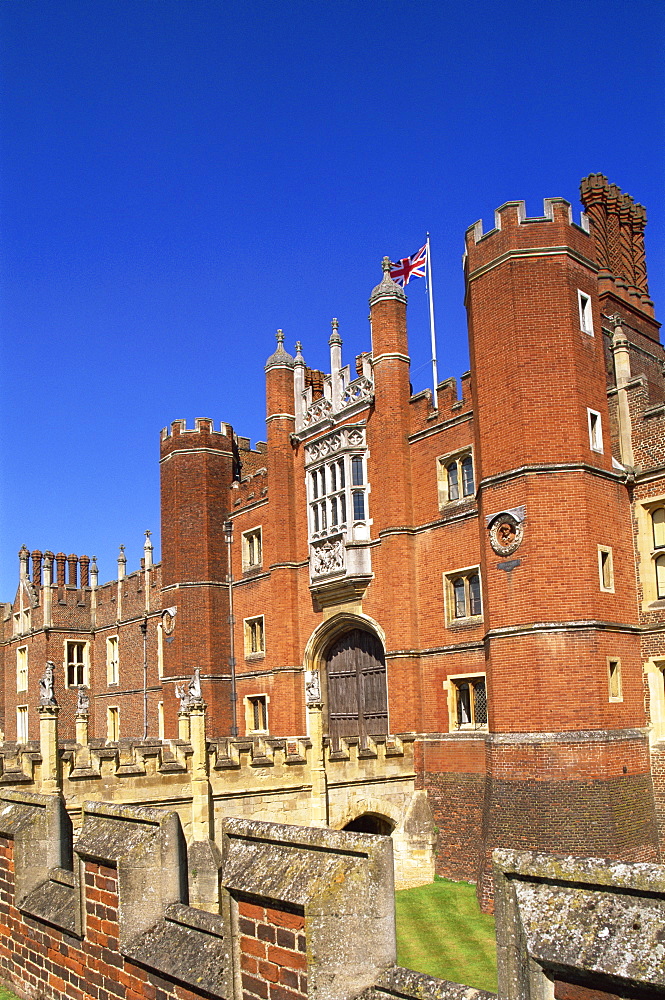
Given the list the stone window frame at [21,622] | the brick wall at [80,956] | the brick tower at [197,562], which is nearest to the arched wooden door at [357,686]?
the brick tower at [197,562]

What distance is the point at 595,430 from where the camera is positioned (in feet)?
65.9

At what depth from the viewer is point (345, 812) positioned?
72.4 feet

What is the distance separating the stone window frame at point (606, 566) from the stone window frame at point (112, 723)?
84.1 feet

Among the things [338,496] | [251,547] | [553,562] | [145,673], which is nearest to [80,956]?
[553,562]

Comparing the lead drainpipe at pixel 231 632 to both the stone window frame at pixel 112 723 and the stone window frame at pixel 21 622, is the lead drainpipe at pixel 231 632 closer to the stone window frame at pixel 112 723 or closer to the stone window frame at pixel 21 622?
the stone window frame at pixel 112 723

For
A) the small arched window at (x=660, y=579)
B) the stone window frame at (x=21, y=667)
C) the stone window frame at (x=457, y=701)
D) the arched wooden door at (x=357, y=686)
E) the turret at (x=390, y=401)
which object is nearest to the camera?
the small arched window at (x=660, y=579)

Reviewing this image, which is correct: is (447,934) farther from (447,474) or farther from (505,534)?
(447,474)

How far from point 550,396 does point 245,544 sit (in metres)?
14.1

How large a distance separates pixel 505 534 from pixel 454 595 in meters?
3.87

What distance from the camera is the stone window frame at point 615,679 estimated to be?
739 inches

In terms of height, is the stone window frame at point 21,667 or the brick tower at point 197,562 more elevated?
the brick tower at point 197,562

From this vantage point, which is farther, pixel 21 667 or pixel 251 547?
pixel 21 667

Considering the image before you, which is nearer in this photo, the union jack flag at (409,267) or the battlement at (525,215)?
the battlement at (525,215)

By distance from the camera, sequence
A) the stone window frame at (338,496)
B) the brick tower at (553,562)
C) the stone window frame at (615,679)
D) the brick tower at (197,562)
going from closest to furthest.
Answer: the brick tower at (553,562) → the stone window frame at (615,679) → the stone window frame at (338,496) → the brick tower at (197,562)
